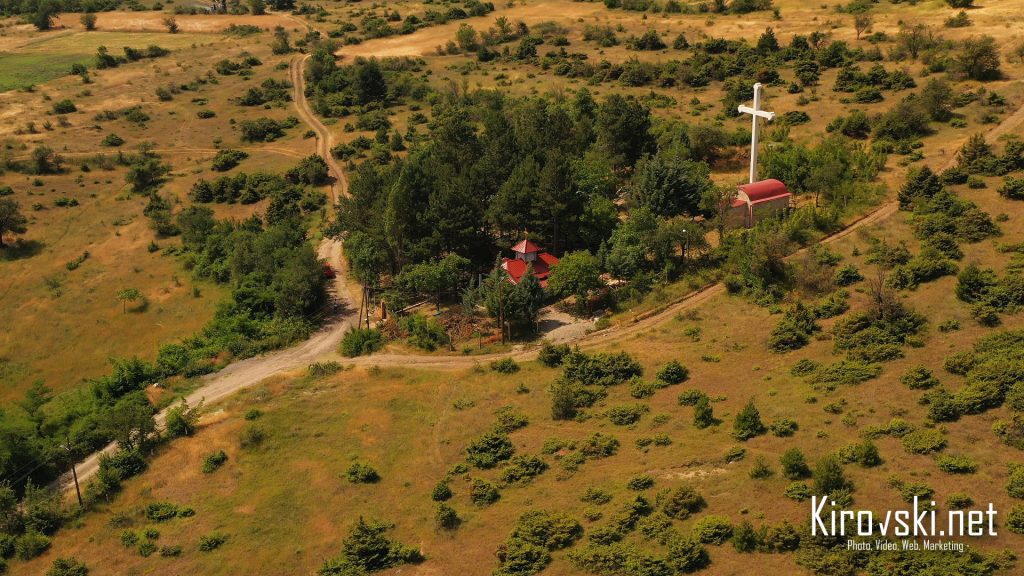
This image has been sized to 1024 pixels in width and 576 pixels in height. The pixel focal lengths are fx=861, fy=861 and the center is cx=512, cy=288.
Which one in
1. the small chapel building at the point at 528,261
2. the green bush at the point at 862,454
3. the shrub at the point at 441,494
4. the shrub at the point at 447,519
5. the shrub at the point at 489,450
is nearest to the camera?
the green bush at the point at 862,454

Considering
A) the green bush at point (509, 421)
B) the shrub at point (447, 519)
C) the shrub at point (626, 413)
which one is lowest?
the shrub at point (447, 519)

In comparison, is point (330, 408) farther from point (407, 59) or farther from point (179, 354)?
point (407, 59)

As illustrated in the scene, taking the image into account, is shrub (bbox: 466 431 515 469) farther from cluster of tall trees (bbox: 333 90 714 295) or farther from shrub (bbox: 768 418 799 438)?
cluster of tall trees (bbox: 333 90 714 295)

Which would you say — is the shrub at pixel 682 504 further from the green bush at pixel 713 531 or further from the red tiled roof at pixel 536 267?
the red tiled roof at pixel 536 267

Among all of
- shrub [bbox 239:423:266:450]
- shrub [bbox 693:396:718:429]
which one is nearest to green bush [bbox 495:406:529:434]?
shrub [bbox 693:396:718:429]

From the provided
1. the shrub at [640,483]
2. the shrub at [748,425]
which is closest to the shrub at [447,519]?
the shrub at [640,483]

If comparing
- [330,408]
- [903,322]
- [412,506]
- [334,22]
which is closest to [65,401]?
[330,408]

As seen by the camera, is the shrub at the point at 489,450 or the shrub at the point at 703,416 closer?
the shrub at the point at 703,416

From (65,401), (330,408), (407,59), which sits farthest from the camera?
(407,59)
